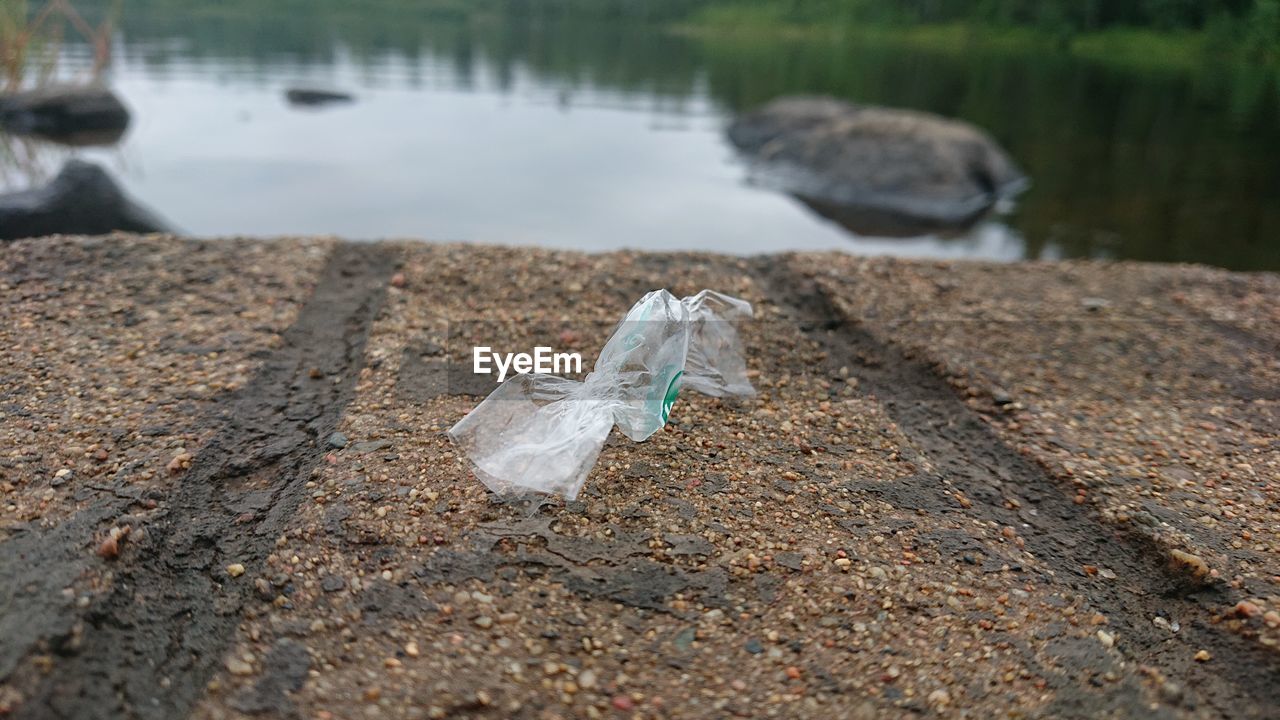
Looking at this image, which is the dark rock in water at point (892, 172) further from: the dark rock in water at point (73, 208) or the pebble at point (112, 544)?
the pebble at point (112, 544)

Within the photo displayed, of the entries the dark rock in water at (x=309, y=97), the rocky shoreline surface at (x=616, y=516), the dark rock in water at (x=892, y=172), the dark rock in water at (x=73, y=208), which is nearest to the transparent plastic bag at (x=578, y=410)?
the rocky shoreline surface at (x=616, y=516)

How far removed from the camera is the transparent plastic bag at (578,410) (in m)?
2.94

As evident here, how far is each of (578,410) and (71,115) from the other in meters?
14.3

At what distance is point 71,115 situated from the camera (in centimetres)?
1394

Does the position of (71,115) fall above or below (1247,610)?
A: below

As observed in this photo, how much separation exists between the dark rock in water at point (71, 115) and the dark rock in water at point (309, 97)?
12.8 ft

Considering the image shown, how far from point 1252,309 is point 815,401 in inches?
116

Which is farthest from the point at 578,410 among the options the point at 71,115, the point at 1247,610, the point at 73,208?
the point at 71,115

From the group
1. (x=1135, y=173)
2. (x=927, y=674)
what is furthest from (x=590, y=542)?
(x=1135, y=173)

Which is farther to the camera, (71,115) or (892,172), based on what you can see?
(71,115)

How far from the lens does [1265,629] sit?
253 centimetres

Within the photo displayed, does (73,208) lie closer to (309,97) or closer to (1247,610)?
(1247,610)

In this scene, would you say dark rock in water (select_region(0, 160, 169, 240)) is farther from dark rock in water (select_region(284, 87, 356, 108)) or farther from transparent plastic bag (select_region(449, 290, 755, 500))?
dark rock in water (select_region(284, 87, 356, 108))

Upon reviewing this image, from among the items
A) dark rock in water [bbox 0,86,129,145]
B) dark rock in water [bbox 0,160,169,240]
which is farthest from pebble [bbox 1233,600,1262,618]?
dark rock in water [bbox 0,86,129,145]
